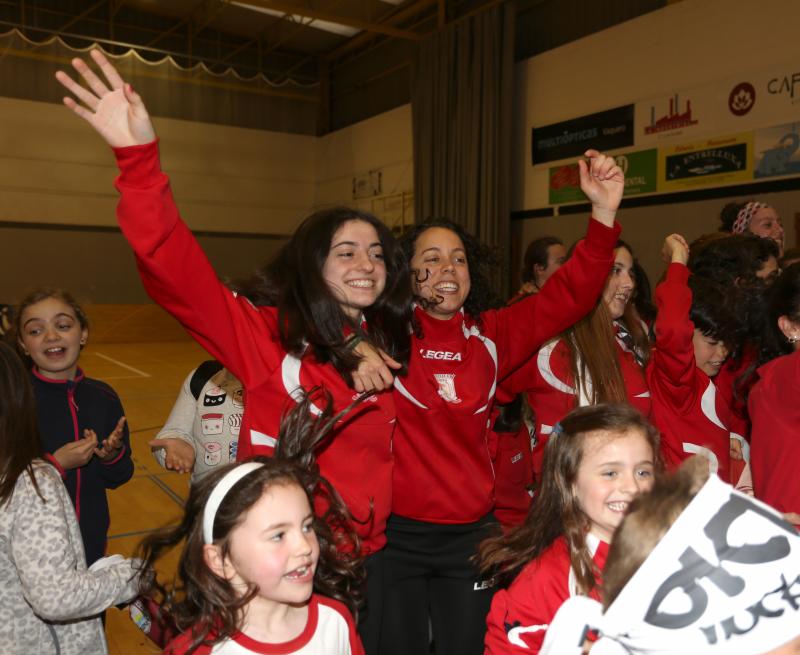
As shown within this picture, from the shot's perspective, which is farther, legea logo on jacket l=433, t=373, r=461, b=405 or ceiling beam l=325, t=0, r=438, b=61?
ceiling beam l=325, t=0, r=438, b=61

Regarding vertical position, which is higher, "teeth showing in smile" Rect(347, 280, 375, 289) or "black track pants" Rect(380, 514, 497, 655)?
"teeth showing in smile" Rect(347, 280, 375, 289)

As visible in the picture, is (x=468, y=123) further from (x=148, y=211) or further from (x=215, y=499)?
(x=215, y=499)

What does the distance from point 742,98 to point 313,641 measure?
27.5ft

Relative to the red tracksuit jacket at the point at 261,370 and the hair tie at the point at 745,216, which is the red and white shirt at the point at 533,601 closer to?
the red tracksuit jacket at the point at 261,370

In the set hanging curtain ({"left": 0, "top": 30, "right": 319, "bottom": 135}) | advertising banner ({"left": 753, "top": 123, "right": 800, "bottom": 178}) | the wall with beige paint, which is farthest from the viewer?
hanging curtain ({"left": 0, "top": 30, "right": 319, "bottom": 135})

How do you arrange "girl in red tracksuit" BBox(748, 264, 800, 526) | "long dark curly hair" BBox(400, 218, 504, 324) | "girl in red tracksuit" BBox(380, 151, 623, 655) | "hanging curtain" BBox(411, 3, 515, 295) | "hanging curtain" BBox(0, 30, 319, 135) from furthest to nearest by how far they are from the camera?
"hanging curtain" BBox(0, 30, 319, 135) < "hanging curtain" BBox(411, 3, 515, 295) < "long dark curly hair" BBox(400, 218, 504, 324) < "girl in red tracksuit" BBox(380, 151, 623, 655) < "girl in red tracksuit" BBox(748, 264, 800, 526)

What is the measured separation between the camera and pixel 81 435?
258 cm

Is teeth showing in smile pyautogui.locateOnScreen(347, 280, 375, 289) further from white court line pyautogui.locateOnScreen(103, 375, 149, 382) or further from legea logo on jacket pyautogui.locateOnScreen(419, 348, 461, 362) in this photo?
white court line pyautogui.locateOnScreen(103, 375, 149, 382)

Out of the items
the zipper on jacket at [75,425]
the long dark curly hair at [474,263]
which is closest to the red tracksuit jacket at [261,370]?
the long dark curly hair at [474,263]

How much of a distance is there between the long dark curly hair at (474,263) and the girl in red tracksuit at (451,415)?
11 mm

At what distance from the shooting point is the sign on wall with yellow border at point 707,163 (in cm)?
805

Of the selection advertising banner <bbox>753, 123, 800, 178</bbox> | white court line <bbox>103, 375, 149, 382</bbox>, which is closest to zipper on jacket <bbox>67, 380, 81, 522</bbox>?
advertising banner <bbox>753, 123, 800, 178</bbox>

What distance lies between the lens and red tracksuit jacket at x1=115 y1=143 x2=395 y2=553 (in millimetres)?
1562

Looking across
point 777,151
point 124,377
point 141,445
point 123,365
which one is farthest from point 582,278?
point 123,365
